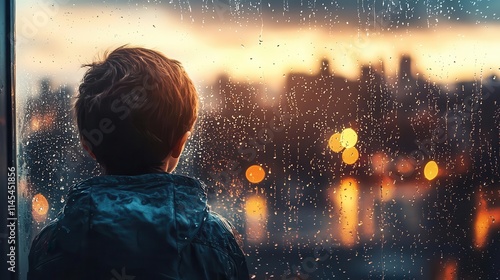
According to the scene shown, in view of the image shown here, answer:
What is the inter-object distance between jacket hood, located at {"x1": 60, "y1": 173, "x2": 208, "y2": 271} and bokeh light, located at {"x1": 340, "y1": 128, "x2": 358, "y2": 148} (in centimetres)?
61

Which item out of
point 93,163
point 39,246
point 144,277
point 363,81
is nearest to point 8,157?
point 93,163

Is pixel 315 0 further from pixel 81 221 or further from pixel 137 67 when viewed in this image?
pixel 81 221

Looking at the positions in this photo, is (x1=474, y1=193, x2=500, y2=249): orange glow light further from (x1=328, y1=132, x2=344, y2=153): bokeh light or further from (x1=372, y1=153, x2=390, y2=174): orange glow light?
(x1=328, y1=132, x2=344, y2=153): bokeh light

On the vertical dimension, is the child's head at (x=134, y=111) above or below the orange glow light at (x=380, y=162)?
above

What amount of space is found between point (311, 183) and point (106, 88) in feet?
2.13

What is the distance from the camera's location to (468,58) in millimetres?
1526

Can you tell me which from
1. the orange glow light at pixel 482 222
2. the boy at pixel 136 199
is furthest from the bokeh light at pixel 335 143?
the boy at pixel 136 199

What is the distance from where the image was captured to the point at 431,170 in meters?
1.50

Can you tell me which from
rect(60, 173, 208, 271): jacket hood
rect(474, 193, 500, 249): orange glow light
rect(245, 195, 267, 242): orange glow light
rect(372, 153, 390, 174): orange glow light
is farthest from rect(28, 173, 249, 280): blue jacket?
rect(474, 193, 500, 249): orange glow light

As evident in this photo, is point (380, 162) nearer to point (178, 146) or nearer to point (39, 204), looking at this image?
point (178, 146)

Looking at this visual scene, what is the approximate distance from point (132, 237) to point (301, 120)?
66 centimetres

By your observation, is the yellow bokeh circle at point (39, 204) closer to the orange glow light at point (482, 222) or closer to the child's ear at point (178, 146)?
the child's ear at point (178, 146)

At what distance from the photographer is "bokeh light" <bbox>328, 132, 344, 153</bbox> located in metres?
1.47

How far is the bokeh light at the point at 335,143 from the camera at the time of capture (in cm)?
147
